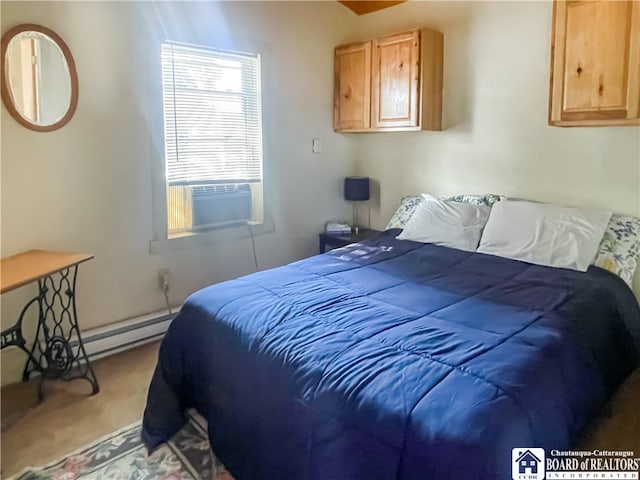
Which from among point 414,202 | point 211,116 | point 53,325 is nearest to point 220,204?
point 211,116

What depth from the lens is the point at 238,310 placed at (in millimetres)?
2039

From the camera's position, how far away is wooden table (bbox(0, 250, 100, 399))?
7.95 ft

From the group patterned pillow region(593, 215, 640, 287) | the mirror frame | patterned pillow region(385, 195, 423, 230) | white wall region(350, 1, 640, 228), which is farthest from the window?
patterned pillow region(593, 215, 640, 287)

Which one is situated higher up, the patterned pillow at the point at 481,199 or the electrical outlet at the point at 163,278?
the patterned pillow at the point at 481,199

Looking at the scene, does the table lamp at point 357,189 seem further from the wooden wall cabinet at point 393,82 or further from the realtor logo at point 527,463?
the realtor logo at point 527,463

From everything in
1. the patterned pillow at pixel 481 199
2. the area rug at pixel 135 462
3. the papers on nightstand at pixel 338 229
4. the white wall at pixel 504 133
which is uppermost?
the white wall at pixel 504 133

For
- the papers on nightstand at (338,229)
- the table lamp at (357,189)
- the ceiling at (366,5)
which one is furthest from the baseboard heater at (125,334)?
the ceiling at (366,5)

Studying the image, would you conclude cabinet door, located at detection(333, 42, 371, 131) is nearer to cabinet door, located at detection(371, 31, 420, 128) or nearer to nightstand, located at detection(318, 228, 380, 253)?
cabinet door, located at detection(371, 31, 420, 128)

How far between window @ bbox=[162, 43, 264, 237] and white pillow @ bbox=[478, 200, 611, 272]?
5.68ft

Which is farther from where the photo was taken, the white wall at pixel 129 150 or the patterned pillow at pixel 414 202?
the patterned pillow at pixel 414 202

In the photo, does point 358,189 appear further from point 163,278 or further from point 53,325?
point 53,325

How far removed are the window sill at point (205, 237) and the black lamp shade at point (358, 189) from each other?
0.74 meters

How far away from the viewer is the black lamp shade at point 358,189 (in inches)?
160

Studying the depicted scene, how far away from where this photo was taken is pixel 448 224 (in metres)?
3.15
